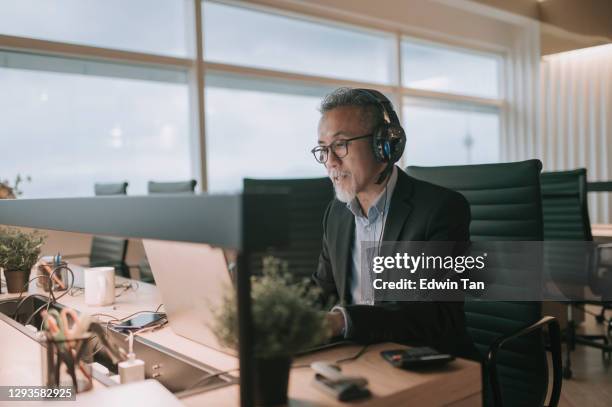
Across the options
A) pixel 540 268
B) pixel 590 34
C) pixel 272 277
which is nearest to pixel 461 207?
pixel 540 268

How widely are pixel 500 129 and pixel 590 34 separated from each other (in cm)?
147

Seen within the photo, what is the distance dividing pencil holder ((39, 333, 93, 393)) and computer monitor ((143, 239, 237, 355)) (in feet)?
0.60

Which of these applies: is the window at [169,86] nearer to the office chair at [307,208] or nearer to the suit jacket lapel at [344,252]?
the office chair at [307,208]

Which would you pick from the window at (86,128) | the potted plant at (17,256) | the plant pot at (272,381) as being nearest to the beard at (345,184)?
the plant pot at (272,381)

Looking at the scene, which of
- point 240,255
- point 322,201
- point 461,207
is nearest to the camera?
point 240,255

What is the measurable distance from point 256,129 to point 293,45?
927 mm

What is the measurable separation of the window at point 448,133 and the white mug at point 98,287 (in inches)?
177

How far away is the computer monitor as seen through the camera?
801mm

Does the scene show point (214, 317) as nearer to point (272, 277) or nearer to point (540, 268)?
point (272, 277)

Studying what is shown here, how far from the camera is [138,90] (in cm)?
421

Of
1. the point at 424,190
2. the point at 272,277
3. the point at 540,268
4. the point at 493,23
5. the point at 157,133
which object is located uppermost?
the point at 493,23

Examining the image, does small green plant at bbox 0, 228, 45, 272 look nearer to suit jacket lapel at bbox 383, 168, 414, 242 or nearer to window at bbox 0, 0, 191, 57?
suit jacket lapel at bbox 383, 168, 414, 242

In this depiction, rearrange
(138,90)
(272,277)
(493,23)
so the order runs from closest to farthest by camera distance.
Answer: (272,277)
(138,90)
(493,23)

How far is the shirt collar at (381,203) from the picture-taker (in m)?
1.55
